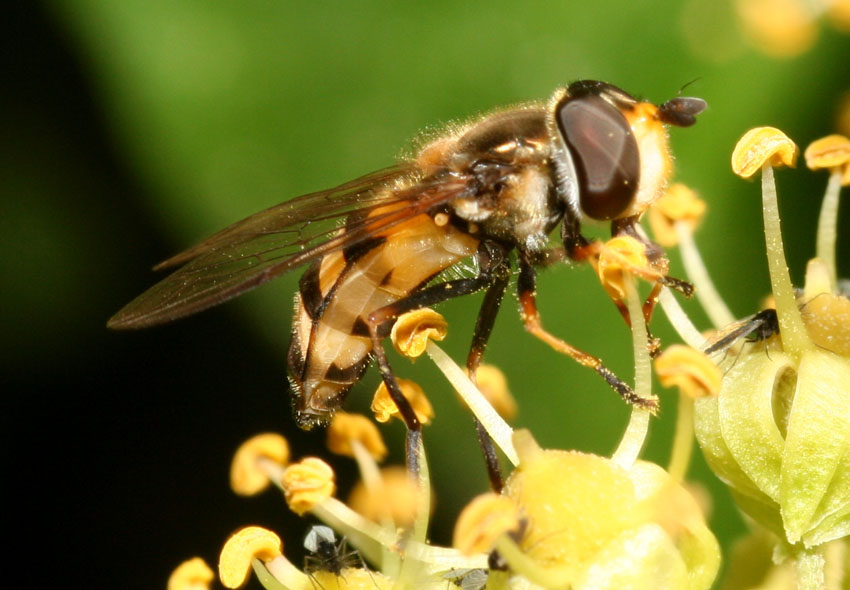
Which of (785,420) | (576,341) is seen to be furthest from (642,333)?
(576,341)

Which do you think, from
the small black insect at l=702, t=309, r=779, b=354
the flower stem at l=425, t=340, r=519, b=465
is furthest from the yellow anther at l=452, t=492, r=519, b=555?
the small black insect at l=702, t=309, r=779, b=354

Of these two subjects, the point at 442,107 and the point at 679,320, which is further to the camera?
the point at 442,107

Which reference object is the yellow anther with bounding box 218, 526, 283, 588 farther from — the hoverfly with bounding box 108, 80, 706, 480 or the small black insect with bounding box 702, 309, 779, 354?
the small black insect with bounding box 702, 309, 779, 354

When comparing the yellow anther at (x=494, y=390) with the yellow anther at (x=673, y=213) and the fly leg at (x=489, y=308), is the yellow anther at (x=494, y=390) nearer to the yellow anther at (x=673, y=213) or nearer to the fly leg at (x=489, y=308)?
the fly leg at (x=489, y=308)

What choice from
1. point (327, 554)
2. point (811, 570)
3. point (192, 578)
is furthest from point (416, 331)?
point (811, 570)

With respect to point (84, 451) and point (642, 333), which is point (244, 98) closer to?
point (84, 451)

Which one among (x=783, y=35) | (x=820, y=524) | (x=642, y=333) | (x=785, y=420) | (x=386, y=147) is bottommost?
(x=820, y=524)

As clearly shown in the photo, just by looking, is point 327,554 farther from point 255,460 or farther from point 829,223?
point 829,223

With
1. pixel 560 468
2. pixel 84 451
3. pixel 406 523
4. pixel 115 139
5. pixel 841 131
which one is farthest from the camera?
pixel 84 451
